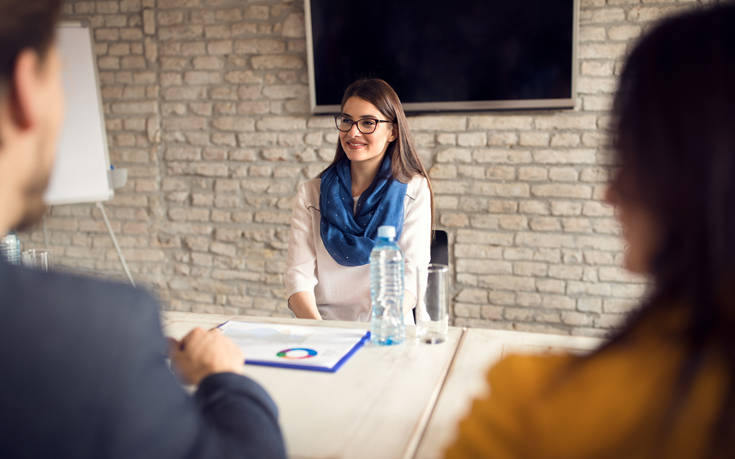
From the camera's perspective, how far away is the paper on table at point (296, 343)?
4.23 ft

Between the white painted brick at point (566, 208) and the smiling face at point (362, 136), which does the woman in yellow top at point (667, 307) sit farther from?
the white painted brick at point (566, 208)

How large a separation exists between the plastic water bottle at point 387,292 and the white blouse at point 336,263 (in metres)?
0.48

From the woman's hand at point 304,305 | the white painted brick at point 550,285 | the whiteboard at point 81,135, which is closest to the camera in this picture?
the woman's hand at point 304,305

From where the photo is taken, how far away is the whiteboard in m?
3.08


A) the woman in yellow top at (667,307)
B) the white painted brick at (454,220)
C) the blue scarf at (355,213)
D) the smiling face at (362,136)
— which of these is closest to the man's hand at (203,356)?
the woman in yellow top at (667,307)

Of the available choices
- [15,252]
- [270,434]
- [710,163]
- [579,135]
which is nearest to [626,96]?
[710,163]

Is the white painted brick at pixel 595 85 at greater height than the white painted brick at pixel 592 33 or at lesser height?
lesser

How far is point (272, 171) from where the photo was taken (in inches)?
130

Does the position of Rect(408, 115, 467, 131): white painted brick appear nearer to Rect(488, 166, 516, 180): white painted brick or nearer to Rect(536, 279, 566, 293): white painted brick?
Rect(488, 166, 516, 180): white painted brick

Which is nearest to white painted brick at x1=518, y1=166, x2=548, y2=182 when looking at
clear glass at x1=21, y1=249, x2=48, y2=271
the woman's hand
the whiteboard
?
the woman's hand

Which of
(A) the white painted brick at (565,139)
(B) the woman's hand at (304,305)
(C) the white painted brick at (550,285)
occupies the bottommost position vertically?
(C) the white painted brick at (550,285)

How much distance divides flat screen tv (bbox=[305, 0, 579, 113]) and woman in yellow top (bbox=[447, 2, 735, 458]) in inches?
90.6

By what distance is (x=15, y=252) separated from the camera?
67.1 inches

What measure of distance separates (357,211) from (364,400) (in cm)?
118
